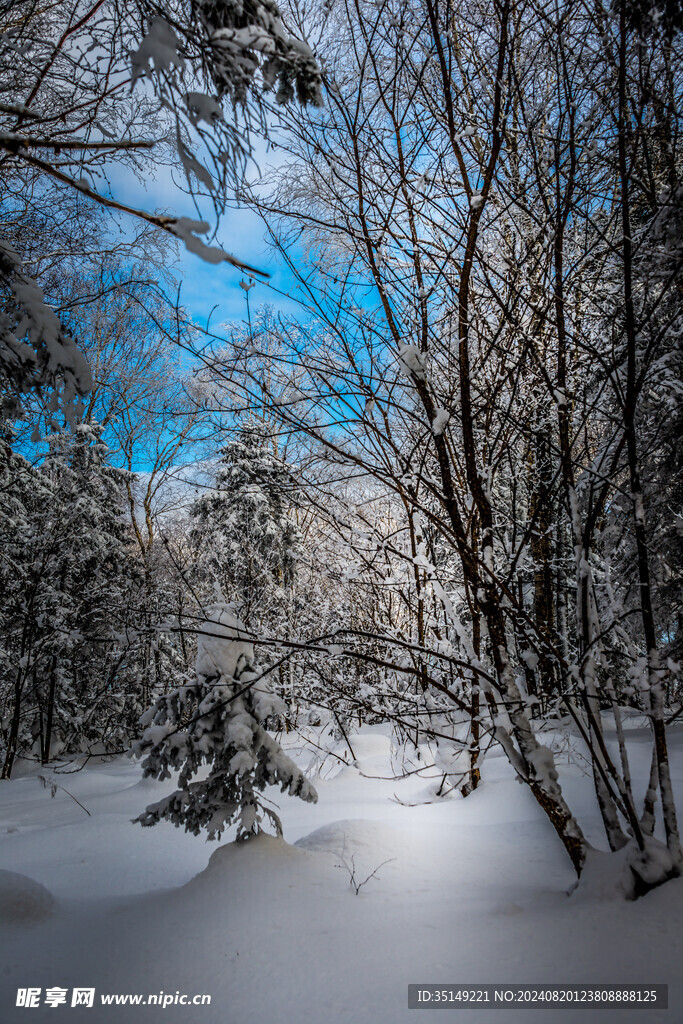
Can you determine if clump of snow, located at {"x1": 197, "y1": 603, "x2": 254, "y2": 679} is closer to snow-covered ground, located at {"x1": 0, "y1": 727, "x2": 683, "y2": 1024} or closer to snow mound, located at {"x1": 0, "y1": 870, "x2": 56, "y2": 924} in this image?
snow-covered ground, located at {"x1": 0, "y1": 727, "x2": 683, "y2": 1024}

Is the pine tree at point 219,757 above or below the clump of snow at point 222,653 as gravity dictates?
below

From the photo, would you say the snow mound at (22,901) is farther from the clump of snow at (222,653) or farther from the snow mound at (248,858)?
the clump of snow at (222,653)

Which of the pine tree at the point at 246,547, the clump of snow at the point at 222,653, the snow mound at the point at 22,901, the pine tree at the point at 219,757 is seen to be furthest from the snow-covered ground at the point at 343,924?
the pine tree at the point at 246,547

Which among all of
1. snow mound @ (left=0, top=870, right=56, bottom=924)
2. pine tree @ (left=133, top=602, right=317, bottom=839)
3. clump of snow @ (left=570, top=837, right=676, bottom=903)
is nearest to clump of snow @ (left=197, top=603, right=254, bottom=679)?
pine tree @ (left=133, top=602, right=317, bottom=839)

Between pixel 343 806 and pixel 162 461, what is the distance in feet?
35.6

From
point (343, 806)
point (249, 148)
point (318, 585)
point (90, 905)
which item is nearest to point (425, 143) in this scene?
point (249, 148)

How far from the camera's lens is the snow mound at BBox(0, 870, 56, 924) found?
2.72 meters

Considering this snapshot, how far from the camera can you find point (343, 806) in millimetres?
5398

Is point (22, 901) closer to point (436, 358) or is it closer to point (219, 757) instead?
point (219, 757)

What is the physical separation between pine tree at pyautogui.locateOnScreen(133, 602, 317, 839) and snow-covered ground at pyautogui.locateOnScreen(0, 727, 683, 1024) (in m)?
0.24

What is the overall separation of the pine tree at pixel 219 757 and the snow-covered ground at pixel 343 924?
24cm

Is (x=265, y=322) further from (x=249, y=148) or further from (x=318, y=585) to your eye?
(x=318, y=585)

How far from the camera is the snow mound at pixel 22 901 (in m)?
2.72

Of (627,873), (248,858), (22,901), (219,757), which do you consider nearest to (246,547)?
(219,757)
